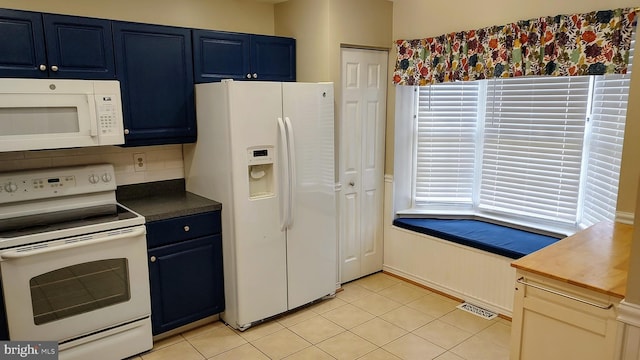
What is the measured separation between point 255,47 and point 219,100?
701mm

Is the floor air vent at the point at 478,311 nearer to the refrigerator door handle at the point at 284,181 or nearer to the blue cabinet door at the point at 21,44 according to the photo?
the refrigerator door handle at the point at 284,181

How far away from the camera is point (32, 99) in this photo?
2428 mm

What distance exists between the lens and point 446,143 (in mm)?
3846

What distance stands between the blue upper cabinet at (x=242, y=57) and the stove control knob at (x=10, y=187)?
4.27 feet

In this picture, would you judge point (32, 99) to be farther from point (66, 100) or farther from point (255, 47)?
point (255, 47)

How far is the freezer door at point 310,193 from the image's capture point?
123 inches

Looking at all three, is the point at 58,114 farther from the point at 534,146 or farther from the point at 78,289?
the point at 534,146

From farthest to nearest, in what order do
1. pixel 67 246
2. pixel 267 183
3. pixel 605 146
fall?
1. pixel 267 183
2. pixel 605 146
3. pixel 67 246

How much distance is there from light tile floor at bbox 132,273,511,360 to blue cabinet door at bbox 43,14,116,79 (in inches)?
70.4

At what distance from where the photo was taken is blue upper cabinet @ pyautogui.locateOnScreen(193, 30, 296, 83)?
10.3 feet

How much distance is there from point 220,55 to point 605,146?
2672mm

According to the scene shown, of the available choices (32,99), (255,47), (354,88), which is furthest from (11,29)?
(354,88)

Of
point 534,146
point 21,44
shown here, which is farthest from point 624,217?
point 21,44

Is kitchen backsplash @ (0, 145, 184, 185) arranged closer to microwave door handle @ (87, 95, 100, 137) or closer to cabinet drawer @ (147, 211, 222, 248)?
microwave door handle @ (87, 95, 100, 137)
